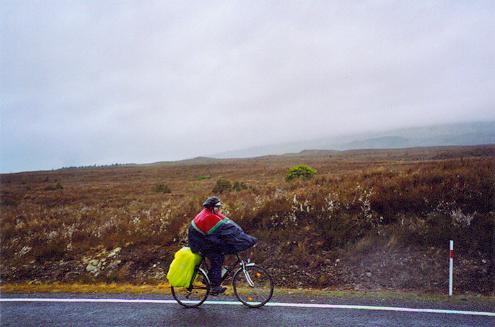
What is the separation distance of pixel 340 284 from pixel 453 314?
2452 mm

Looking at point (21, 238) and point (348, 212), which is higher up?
point (348, 212)

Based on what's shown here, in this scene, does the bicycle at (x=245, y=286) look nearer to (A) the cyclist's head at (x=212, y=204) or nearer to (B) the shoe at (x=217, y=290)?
(B) the shoe at (x=217, y=290)

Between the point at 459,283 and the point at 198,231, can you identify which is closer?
the point at 198,231

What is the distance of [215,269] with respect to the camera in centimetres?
621

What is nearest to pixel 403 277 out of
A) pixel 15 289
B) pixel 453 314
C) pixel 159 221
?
pixel 453 314

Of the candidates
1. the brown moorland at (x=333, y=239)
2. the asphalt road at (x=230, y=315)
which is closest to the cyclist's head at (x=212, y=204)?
the asphalt road at (x=230, y=315)

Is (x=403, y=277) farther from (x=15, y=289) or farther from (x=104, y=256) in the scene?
(x=15, y=289)

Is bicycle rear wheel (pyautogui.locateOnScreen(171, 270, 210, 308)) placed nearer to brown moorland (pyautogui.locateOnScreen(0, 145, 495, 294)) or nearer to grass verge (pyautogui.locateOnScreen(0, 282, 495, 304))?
grass verge (pyautogui.locateOnScreen(0, 282, 495, 304))

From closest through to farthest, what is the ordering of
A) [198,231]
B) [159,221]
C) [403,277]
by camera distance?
[198,231] → [403,277] → [159,221]

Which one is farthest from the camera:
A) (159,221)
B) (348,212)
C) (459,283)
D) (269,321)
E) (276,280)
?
(159,221)

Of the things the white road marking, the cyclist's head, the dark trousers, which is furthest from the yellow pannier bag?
the cyclist's head

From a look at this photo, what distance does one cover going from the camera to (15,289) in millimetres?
8102

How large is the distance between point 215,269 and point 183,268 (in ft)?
1.93

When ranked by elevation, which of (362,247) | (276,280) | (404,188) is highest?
(404,188)
